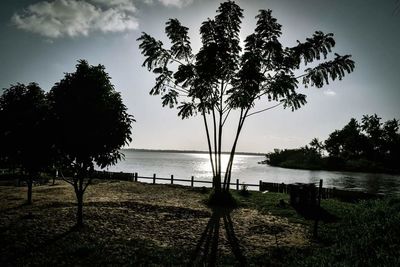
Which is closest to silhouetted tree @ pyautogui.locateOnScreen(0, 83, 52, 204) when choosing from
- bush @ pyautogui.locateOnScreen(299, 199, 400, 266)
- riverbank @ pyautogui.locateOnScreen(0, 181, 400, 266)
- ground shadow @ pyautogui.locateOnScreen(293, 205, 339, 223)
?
riverbank @ pyautogui.locateOnScreen(0, 181, 400, 266)

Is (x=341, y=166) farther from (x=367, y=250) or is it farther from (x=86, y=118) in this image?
(x=86, y=118)

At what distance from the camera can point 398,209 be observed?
10891 mm

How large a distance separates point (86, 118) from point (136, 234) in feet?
16.0

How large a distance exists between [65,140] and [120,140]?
6.78 feet

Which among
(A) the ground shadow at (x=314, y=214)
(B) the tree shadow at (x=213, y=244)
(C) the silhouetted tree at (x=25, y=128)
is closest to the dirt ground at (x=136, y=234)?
(B) the tree shadow at (x=213, y=244)

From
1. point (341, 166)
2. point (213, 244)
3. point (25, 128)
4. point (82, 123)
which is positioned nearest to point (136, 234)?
point (213, 244)

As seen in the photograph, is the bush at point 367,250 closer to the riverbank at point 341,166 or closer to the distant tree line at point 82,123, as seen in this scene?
the distant tree line at point 82,123

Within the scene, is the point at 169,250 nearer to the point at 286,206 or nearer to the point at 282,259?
the point at 282,259

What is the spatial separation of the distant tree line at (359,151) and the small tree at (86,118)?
83.1m

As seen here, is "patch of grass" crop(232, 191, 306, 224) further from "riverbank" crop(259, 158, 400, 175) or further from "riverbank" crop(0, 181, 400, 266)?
"riverbank" crop(259, 158, 400, 175)

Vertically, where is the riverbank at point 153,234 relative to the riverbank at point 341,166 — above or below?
below

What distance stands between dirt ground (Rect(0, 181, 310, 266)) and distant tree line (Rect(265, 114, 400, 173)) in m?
76.9

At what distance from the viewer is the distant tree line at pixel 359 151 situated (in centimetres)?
7681

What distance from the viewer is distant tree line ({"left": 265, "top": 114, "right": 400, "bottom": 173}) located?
76.8 meters
